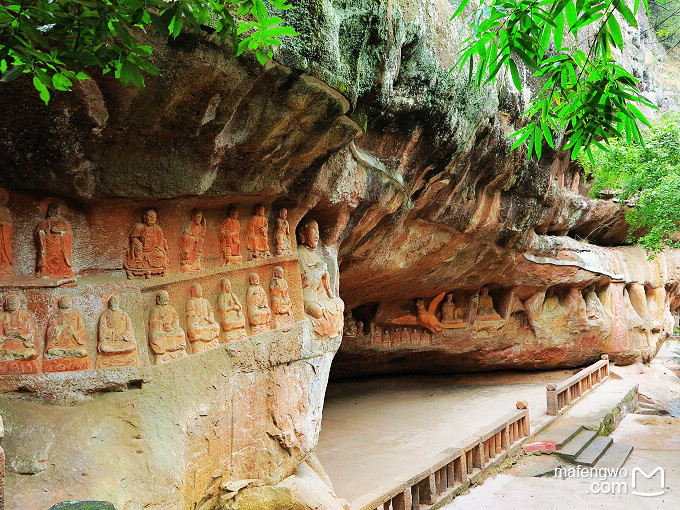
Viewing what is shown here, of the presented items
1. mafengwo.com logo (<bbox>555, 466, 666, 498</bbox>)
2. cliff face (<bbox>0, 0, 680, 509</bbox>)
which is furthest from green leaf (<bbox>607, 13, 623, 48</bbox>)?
mafengwo.com logo (<bbox>555, 466, 666, 498</bbox>)

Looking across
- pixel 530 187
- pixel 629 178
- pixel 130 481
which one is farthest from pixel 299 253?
pixel 629 178

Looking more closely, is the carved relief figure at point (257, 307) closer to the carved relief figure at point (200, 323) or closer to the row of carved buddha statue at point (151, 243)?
Result: the row of carved buddha statue at point (151, 243)

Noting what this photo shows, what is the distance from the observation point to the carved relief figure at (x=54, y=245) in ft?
14.8

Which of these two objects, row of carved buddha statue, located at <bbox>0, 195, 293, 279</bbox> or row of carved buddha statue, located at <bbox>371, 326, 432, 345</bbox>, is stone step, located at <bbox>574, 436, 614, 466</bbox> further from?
row of carved buddha statue, located at <bbox>0, 195, 293, 279</bbox>

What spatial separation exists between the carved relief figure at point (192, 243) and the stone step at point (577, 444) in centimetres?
715

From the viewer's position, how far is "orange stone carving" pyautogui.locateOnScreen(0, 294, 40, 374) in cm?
425

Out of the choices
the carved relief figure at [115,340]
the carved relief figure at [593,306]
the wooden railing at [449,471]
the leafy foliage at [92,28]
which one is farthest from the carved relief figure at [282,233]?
the carved relief figure at [593,306]

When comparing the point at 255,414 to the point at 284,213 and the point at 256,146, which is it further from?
A: the point at 256,146

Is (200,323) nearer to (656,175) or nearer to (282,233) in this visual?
(282,233)

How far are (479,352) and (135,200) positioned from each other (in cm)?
1198

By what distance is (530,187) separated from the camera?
11.3m

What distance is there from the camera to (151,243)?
5.07m

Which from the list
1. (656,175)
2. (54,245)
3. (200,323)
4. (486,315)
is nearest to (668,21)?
(486,315)

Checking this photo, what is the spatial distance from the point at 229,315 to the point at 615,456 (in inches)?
295
